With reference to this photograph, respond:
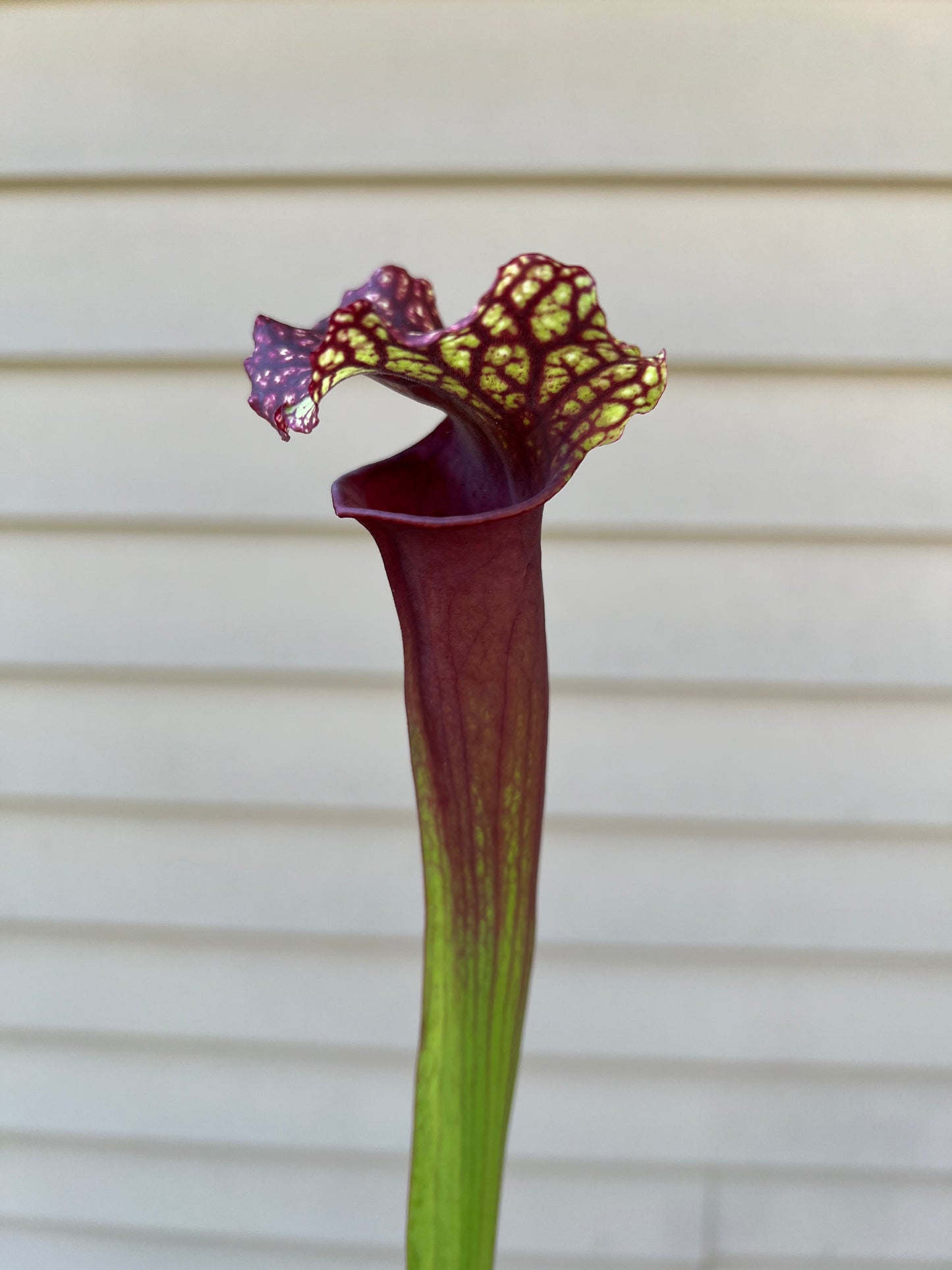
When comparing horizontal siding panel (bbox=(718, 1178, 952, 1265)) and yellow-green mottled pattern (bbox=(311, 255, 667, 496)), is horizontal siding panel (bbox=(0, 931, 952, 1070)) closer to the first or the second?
horizontal siding panel (bbox=(718, 1178, 952, 1265))

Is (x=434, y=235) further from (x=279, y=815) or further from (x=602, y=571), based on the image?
(x=279, y=815)

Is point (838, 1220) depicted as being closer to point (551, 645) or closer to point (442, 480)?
point (551, 645)

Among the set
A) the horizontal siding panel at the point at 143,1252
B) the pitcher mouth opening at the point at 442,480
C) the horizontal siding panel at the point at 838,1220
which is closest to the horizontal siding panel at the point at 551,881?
the horizontal siding panel at the point at 838,1220

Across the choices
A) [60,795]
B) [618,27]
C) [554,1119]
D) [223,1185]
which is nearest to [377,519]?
[618,27]

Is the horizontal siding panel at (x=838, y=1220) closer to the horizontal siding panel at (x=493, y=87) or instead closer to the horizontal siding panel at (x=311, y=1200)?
the horizontal siding panel at (x=311, y=1200)

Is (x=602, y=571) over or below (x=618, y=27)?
below

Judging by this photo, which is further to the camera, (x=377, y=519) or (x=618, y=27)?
(x=618, y=27)

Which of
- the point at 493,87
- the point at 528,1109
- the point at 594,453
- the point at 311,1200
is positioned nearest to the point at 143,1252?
the point at 311,1200
